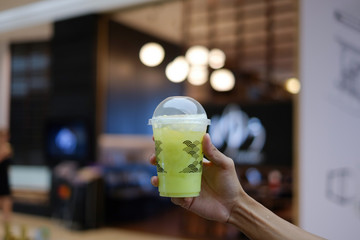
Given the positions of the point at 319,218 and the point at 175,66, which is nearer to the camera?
the point at 319,218

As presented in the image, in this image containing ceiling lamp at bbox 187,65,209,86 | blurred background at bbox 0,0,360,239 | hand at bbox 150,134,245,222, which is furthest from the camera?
ceiling lamp at bbox 187,65,209,86

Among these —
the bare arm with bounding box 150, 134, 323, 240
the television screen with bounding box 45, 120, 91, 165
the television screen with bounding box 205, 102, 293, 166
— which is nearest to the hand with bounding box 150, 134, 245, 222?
the bare arm with bounding box 150, 134, 323, 240

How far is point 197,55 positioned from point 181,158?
617 cm

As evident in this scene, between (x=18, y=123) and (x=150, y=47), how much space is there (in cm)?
426

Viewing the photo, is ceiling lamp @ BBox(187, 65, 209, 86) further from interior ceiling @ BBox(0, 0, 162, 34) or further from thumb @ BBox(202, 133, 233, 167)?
thumb @ BBox(202, 133, 233, 167)

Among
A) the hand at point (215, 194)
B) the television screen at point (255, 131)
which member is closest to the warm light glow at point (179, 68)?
the television screen at point (255, 131)

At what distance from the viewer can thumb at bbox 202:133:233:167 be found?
3.72 feet

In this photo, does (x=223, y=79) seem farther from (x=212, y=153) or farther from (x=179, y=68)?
(x=212, y=153)

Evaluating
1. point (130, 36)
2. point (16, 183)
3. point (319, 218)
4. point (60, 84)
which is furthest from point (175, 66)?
point (16, 183)

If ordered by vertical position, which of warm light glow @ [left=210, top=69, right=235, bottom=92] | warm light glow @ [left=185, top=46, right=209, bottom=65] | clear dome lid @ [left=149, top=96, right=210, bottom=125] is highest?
warm light glow @ [left=185, top=46, right=209, bottom=65]

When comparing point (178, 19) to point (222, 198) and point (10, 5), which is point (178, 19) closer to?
point (10, 5)

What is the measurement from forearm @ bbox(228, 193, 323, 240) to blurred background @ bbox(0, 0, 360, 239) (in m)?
2.61

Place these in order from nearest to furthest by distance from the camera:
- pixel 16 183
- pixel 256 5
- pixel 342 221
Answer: pixel 342 221 → pixel 256 5 → pixel 16 183

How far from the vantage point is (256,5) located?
764 cm
